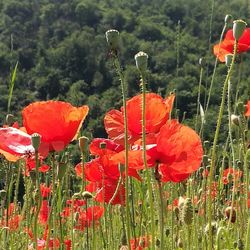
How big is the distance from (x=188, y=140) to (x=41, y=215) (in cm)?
84

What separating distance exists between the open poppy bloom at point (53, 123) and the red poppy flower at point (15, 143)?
0.02 metres

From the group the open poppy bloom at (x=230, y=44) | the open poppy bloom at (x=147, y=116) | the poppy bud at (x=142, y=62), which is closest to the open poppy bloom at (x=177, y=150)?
the open poppy bloom at (x=147, y=116)

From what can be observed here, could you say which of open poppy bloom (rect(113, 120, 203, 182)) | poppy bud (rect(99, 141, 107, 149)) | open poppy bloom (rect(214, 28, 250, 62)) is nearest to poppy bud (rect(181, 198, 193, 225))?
open poppy bloom (rect(113, 120, 203, 182))

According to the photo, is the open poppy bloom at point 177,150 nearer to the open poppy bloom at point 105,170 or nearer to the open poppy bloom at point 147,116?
the open poppy bloom at point 147,116

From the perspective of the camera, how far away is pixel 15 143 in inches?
34.4

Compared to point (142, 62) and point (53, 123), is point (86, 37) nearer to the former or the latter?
point (53, 123)

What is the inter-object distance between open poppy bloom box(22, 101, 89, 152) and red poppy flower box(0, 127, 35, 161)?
0.05 feet

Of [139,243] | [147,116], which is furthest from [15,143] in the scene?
[139,243]

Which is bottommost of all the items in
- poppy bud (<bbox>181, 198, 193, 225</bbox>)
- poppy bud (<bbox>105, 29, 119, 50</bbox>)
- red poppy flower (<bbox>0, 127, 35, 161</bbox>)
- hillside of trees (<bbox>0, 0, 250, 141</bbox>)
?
hillside of trees (<bbox>0, 0, 250, 141</bbox>)

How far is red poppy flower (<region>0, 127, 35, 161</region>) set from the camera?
0.85m

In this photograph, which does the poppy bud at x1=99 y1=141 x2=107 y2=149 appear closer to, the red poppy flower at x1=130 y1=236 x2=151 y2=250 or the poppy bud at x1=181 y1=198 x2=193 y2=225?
the red poppy flower at x1=130 y1=236 x2=151 y2=250

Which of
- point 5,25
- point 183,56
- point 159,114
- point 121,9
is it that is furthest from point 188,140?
point 121,9

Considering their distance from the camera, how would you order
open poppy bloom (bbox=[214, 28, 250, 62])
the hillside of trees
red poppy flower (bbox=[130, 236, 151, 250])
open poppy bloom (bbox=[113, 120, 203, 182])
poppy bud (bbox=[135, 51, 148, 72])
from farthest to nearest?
the hillside of trees
open poppy bloom (bbox=[214, 28, 250, 62])
red poppy flower (bbox=[130, 236, 151, 250])
open poppy bloom (bbox=[113, 120, 203, 182])
poppy bud (bbox=[135, 51, 148, 72])

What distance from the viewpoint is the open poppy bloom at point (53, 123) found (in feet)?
2.83
